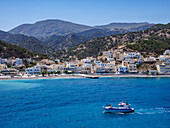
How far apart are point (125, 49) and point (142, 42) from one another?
12065 mm

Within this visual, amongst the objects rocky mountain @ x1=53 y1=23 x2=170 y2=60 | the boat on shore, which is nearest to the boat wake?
the boat on shore

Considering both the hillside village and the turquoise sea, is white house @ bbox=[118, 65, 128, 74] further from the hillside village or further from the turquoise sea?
the turquoise sea

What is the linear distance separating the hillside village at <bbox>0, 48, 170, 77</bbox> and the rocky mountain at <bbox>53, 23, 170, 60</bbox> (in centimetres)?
936

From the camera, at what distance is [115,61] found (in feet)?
385

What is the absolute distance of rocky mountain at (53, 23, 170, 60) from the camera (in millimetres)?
127688

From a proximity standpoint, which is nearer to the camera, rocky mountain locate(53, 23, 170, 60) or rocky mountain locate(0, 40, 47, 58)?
rocky mountain locate(0, 40, 47, 58)

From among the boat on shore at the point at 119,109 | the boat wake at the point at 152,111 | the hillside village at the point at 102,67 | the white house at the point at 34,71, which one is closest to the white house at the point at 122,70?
the hillside village at the point at 102,67

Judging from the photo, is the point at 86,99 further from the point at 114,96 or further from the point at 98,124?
the point at 98,124

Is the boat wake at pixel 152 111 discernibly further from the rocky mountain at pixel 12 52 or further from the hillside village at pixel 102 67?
the rocky mountain at pixel 12 52

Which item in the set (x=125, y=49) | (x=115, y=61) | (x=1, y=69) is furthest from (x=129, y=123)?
(x=125, y=49)

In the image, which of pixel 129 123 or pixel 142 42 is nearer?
pixel 129 123

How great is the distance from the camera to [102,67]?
4124 inches

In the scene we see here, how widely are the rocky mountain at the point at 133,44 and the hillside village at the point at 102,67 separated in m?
9.36

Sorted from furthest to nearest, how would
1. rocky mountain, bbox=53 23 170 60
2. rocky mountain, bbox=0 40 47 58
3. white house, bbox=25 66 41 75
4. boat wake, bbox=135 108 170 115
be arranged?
rocky mountain, bbox=53 23 170 60, rocky mountain, bbox=0 40 47 58, white house, bbox=25 66 41 75, boat wake, bbox=135 108 170 115
